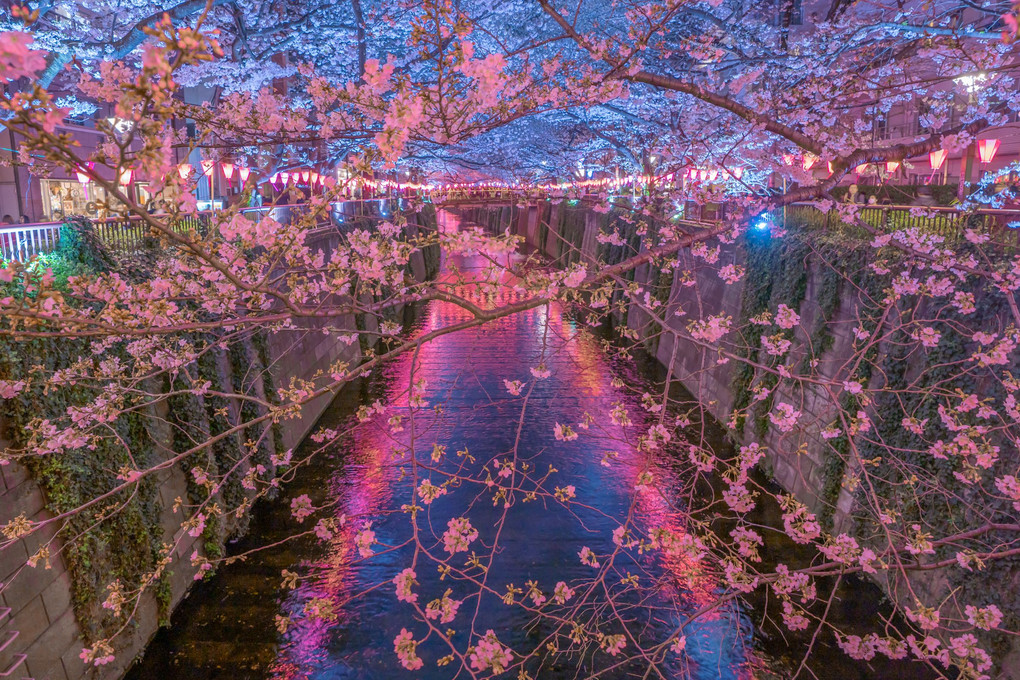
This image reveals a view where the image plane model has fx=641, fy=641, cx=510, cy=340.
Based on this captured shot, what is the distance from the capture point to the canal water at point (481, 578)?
831cm

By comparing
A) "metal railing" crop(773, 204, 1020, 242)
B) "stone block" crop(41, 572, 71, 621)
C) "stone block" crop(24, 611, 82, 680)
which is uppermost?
"metal railing" crop(773, 204, 1020, 242)

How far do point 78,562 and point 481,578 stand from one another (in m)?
5.41

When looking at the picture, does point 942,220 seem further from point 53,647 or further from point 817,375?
point 53,647

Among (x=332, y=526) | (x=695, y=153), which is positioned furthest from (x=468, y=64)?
(x=695, y=153)

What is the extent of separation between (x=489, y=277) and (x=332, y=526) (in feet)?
7.26

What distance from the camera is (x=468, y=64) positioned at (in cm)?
503

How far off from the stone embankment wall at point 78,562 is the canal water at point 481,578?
52 centimetres

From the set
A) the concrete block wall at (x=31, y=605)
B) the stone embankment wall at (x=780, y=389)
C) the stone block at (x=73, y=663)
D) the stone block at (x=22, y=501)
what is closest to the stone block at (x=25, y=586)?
the concrete block wall at (x=31, y=605)

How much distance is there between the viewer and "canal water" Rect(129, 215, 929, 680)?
27.3 ft

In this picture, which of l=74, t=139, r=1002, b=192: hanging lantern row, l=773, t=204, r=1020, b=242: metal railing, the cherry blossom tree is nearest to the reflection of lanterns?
l=74, t=139, r=1002, b=192: hanging lantern row

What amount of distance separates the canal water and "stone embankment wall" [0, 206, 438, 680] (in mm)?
517

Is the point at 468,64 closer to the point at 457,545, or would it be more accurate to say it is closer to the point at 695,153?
the point at 457,545

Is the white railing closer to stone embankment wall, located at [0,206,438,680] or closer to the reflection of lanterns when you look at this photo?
stone embankment wall, located at [0,206,438,680]

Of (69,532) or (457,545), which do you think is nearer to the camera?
(457,545)
